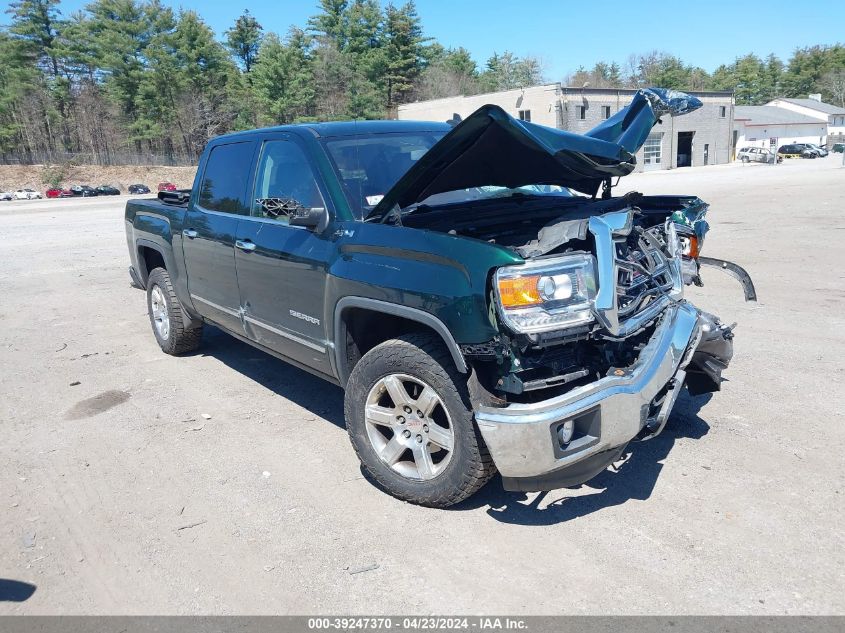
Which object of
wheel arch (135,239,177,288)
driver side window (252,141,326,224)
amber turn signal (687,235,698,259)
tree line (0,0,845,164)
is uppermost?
tree line (0,0,845,164)

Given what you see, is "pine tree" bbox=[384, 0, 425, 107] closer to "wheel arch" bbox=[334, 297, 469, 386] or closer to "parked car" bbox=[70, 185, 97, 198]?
"parked car" bbox=[70, 185, 97, 198]

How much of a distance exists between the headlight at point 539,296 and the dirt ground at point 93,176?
62822 millimetres

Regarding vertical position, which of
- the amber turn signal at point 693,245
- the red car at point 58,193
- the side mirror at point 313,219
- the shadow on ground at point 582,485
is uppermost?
the side mirror at point 313,219

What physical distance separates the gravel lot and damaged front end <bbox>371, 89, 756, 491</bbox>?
41 cm

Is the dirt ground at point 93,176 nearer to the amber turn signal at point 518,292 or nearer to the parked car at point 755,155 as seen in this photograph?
the parked car at point 755,155

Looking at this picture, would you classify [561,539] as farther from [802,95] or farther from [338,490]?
[802,95]

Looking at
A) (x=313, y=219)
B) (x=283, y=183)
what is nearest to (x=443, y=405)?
(x=313, y=219)

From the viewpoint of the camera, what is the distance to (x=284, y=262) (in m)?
4.17

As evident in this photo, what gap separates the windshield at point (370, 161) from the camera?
3.97m

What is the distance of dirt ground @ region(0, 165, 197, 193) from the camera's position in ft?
203

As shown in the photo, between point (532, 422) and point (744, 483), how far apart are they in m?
1.55

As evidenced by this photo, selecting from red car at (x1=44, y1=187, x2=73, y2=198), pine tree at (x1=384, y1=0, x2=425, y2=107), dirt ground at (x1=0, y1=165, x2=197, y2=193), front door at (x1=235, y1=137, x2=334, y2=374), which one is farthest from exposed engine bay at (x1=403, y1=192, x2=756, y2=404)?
pine tree at (x1=384, y1=0, x2=425, y2=107)

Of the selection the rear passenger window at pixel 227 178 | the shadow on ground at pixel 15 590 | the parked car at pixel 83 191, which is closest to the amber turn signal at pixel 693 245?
the rear passenger window at pixel 227 178

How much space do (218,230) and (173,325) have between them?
1.68m
